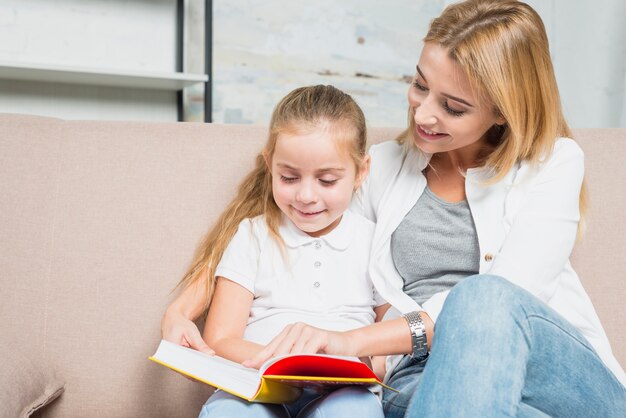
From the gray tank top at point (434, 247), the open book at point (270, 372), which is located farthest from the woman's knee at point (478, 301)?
the gray tank top at point (434, 247)

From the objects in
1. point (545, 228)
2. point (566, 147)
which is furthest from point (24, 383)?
point (566, 147)

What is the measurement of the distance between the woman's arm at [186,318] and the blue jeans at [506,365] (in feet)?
1.49

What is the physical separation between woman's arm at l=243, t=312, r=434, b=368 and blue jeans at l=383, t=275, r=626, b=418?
208mm

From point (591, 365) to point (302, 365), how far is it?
403mm

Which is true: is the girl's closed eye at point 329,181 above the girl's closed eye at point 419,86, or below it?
below

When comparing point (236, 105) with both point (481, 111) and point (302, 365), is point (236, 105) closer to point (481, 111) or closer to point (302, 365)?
point (481, 111)

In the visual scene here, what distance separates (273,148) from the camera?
1391 mm

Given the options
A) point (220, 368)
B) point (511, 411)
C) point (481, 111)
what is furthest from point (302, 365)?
point (481, 111)

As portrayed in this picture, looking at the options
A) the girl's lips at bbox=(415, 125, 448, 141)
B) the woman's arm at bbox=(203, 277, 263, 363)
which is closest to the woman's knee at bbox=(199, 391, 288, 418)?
the woman's arm at bbox=(203, 277, 263, 363)

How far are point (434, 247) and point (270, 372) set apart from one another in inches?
21.2

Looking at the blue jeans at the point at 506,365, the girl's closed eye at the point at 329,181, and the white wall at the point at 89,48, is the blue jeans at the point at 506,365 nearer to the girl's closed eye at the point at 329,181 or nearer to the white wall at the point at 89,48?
the girl's closed eye at the point at 329,181

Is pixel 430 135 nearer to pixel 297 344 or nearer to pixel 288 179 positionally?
pixel 288 179

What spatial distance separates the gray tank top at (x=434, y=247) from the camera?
137 cm

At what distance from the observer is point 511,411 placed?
0.89 meters
